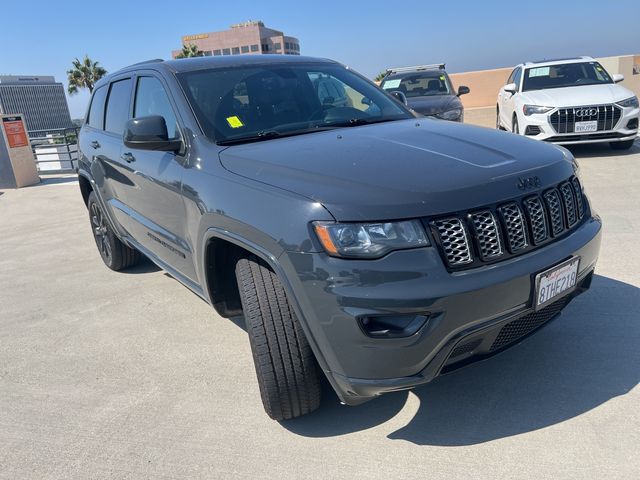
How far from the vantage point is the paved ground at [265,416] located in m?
2.32

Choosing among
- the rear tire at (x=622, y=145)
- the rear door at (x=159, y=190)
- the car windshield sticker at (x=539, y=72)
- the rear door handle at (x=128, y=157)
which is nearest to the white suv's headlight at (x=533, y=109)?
the car windshield sticker at (x=539, y=72)

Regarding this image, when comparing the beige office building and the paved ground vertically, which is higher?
the beige office building

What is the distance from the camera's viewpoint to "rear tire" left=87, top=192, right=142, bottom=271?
16.5ft

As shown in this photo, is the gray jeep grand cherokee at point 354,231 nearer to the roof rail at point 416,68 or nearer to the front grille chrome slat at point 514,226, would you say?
the front grille chrome slat at point 514,226

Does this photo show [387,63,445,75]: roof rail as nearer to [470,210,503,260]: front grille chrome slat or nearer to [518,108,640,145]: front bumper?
[518,108,640,145]: front bumper

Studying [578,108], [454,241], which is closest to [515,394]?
[454,241]

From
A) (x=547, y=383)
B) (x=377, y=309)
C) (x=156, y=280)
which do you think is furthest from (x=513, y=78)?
(x=377, y=309)

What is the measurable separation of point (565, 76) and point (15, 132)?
11.2m

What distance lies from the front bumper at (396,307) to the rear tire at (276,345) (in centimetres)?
19

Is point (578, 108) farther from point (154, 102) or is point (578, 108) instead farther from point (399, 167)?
point (399, 167)

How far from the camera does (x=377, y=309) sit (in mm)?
2010

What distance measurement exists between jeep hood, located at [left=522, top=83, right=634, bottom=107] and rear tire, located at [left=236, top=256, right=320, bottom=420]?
7.00 meters

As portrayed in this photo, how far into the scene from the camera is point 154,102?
11.6 feet

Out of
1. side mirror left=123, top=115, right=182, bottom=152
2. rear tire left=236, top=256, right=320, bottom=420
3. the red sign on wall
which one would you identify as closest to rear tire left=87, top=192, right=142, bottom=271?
side mirror left=123, top=115, right=182, bottom=152
